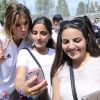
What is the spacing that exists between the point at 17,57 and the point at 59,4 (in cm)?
2319

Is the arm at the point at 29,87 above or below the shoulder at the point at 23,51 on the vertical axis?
below

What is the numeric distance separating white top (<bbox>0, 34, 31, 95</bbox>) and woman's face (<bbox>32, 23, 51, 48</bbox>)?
17 cm

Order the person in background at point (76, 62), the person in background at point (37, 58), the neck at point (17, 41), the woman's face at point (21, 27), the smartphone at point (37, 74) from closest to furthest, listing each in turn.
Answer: the person in background at point (76, 62), the person in background at point (37, 58), the smartphone at point (37, 74), the woman's face at point (21, 27), the neck at point (17, 41)

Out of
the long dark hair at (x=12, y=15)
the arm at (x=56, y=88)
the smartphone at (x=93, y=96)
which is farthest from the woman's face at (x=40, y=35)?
the smartphone at (x=93, y=96)

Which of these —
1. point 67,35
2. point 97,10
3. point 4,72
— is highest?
point 67,35

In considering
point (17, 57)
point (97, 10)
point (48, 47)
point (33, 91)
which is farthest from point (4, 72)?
point (97, 10)

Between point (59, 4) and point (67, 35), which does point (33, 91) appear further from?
point (59, 4)

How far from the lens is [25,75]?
3.24 metres

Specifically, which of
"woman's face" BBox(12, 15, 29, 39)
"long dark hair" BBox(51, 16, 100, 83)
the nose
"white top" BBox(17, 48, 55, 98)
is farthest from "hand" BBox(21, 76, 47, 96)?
"woman's face" BBox(12, 15, 29, 39)

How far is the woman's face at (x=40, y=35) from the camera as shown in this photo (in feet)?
11.4

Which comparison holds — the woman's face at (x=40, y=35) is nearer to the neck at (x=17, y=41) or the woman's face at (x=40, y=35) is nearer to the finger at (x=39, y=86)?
the neck at (x=17, y=41)

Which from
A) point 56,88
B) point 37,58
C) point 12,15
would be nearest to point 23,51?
point 37,58

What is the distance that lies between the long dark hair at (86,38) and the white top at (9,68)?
65cm

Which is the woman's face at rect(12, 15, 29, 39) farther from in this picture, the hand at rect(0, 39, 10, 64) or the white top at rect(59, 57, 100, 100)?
the white top at rect(59, 57, 100, 100)
